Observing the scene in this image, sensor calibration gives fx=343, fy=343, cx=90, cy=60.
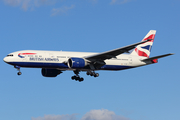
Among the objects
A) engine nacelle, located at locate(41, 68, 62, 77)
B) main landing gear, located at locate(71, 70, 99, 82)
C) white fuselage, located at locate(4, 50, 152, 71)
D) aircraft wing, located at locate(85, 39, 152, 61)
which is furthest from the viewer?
engine nacelle, located at locate(41, 68, 62, 77)

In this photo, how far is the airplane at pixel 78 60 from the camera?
52844mm

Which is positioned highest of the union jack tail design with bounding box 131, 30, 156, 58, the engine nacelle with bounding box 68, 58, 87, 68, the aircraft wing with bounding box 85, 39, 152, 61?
the union jack tail design with bounding box 131, 30, 156, 58

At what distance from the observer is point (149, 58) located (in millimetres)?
59562

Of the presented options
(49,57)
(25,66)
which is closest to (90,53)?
(49,57)

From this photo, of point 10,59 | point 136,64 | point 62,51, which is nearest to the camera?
point 10,59

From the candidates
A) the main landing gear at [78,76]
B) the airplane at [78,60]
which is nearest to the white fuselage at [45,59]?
the airplane at [78,60]

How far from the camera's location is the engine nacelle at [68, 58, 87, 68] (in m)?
53.9

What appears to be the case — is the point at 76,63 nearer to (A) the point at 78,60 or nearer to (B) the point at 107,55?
(A) the point at 78,60

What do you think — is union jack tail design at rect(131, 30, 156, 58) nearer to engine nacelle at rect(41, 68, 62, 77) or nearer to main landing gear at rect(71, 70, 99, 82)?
main landing gear at rect(71, 70, 99, 82)

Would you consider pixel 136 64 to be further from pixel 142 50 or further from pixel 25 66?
pixel 25 66

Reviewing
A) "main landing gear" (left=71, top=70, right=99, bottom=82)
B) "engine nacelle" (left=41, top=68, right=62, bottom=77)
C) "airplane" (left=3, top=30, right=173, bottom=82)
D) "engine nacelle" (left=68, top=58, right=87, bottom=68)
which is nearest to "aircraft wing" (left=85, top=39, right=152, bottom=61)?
"airplane" (left=3, top=30, right=173, bottom=82)

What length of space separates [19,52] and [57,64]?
6213mm

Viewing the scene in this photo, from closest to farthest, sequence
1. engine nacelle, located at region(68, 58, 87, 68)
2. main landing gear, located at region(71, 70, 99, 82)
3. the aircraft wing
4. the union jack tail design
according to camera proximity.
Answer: the aircraft wing, engine nacelle, located at region(68, 58, 87, 68), main landing gear, located at region(71, 70, 99, 82), the union jack tail design

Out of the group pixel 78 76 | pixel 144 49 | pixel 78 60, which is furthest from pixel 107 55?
pixel 144 49
